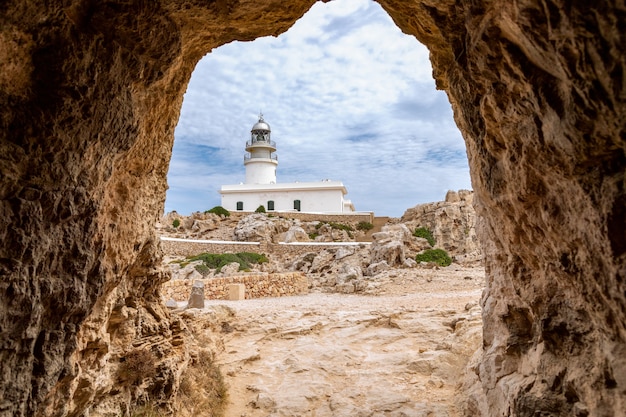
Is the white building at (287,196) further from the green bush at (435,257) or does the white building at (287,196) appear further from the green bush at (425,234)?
the green bush at (435,257)

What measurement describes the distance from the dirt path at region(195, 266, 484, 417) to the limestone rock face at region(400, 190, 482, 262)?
50.7 feet

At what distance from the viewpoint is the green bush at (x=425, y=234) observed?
2885cm

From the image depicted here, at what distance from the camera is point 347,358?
912 cm

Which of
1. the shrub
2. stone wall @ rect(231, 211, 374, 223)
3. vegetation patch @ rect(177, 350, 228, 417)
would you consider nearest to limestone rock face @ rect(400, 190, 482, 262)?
stone wall @ rect(231, 211, 374, 223)

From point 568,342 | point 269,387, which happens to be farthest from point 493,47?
point 269,387

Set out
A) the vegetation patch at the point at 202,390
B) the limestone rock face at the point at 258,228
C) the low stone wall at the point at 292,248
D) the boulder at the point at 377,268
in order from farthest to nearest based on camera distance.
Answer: the limestone rock face at the point at 258,228
the low stone wall at the point at 292,248
the boulder at the point at 377,268
the vegetation patch at the point at 202,390

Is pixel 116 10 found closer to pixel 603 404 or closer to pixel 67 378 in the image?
pixel 67 378

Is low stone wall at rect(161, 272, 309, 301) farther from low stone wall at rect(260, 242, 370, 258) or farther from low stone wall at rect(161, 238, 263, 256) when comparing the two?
low stone wall at rect(161, 238, 263, 256)

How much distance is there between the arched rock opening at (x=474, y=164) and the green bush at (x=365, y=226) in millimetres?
34302

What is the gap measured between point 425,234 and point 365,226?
10552 millimetres

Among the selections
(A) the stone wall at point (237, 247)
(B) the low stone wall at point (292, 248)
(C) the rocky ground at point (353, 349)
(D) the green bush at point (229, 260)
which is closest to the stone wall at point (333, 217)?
(A) the stone wall at point (237, 247)

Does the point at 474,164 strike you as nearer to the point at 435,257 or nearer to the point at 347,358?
the point at 347,358

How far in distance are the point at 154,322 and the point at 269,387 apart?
256 cm

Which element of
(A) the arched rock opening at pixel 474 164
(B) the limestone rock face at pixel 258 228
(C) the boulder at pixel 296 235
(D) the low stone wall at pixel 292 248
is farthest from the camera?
(B) the limestone rock face at pixel 258 228
